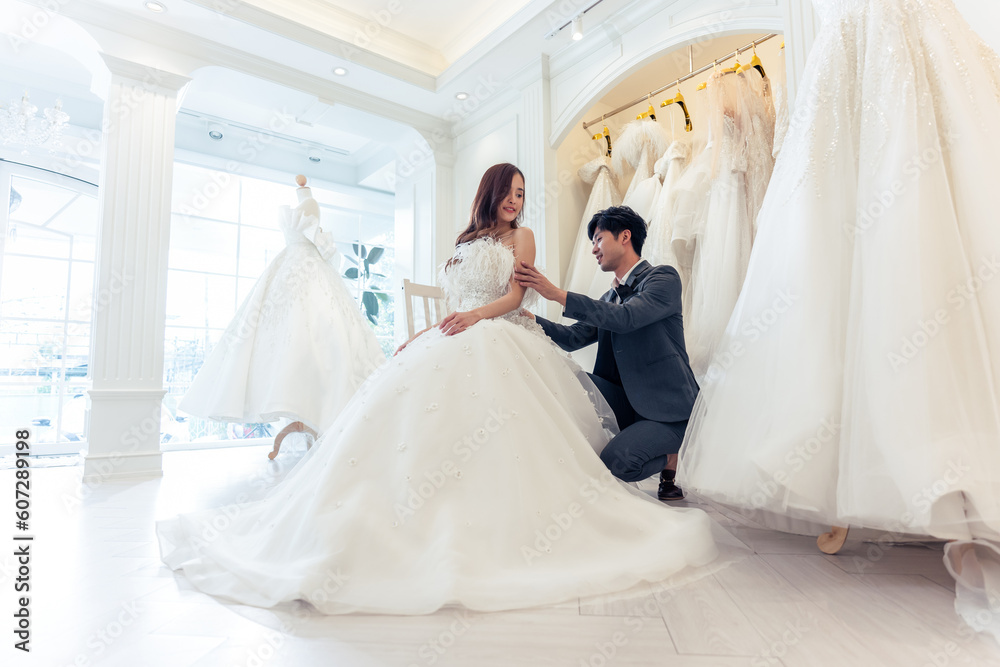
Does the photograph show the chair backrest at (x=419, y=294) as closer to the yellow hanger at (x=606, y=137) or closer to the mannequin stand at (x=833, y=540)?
the yellow hanger at (x=606, y=137)

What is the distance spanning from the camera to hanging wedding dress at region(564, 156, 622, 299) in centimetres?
358

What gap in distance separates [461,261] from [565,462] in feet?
3.25

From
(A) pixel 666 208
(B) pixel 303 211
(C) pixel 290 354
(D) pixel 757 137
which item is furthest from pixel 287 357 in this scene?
(D) pixel 757 137

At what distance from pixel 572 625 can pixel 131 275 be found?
3.26 meters

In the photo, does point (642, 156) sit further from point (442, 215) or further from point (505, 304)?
point (505, 304)

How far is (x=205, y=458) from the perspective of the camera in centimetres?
392

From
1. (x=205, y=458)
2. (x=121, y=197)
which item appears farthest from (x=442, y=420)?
(x=205, y=458)

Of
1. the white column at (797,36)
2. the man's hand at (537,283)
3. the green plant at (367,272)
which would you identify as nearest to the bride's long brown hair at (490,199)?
the man's hand at (537,283)

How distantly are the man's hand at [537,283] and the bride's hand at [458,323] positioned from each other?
253 mm

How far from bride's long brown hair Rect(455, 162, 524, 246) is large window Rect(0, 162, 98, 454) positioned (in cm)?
391

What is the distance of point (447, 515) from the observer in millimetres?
1340

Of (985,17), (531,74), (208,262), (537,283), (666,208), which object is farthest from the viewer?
(208,262)

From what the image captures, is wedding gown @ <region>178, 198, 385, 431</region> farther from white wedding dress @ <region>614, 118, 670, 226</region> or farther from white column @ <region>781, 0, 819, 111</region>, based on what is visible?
white column @ <region>781, 0, 819, 111</region>

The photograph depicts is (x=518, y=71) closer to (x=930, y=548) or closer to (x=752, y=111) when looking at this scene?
(x=752, y=111)
